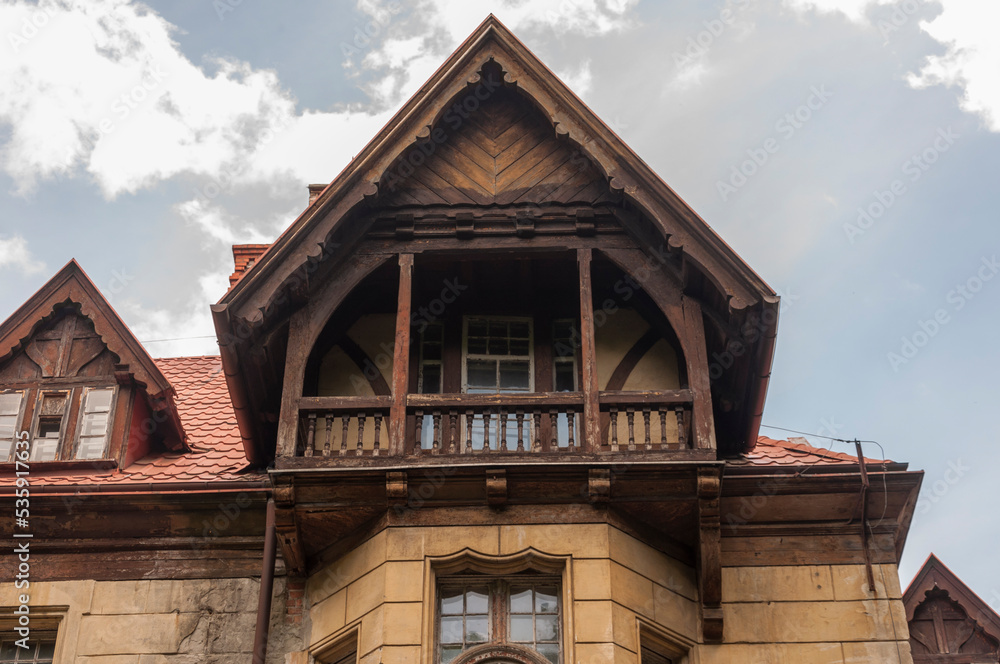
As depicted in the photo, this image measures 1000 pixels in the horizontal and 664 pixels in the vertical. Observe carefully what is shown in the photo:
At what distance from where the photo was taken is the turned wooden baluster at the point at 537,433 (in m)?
11.4

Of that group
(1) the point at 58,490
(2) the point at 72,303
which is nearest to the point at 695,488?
(1) the point at 58,490

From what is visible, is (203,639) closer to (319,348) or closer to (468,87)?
(319,348)

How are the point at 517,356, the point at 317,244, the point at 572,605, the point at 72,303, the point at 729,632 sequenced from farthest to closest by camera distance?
1. the point at 72,303
2. the point at 517,356
3. the point at 317,244
4. the point at 729,632
5. the point at 572,605

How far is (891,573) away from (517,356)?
15.0ft

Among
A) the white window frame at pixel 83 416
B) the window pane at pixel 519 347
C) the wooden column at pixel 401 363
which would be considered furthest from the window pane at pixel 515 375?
the white window frame at pixel 83 416

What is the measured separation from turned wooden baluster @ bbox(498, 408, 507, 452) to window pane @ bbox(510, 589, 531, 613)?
4.50 ft

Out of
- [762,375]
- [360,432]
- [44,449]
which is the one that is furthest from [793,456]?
[44,449]

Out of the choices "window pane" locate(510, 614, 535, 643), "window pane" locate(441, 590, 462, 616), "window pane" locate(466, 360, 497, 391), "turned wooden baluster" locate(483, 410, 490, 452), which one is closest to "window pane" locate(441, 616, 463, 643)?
"window pane" locate(441, 590, 462, 616)

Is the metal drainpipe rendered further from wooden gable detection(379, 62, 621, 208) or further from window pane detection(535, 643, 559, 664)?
wooden gable detection(379, 62, 621, 208)

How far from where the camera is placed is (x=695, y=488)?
11258 millimetres

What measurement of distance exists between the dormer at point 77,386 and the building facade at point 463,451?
0.03 m

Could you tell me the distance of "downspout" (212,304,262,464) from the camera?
1202 cm

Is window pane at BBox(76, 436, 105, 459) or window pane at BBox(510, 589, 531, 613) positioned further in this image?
window pane at BBox(76, 436, 105, 459)

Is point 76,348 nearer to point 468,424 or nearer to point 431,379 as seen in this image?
point 431,379
